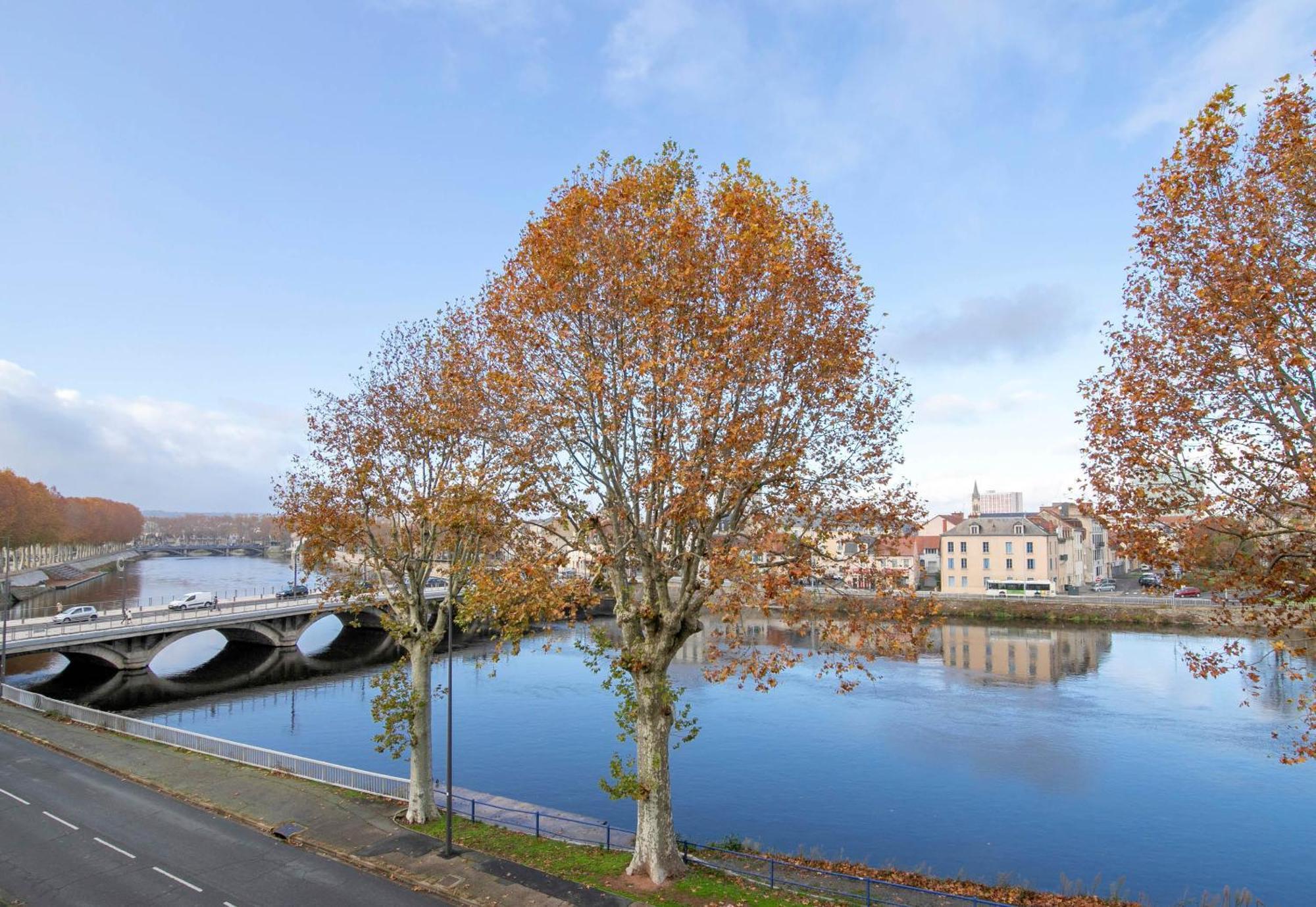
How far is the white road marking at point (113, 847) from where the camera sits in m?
19.9

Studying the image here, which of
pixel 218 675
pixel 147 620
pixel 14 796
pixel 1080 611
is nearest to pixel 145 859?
pixel 14 796

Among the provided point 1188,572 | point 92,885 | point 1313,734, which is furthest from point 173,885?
point 1313,734

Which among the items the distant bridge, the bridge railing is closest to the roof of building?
the distant bridge

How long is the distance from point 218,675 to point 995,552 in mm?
78025

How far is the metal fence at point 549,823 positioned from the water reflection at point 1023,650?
37643 mm

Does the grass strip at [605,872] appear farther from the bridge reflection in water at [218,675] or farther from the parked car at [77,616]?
the parked car at [77,616]

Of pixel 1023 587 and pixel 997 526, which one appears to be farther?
pixel 997 526

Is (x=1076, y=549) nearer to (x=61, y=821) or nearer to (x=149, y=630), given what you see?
(x=149, y=630)

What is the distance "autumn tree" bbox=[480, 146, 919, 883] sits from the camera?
1703cm

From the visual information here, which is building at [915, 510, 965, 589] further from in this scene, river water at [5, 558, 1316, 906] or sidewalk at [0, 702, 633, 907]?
sidewalk at [0, 702, 633, 907]

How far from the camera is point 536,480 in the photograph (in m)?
19.6

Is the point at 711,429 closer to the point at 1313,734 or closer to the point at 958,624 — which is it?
the point at 1313,734

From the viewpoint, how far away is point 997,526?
89.5 meters

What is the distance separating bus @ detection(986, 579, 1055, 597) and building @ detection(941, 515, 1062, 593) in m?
0.41
